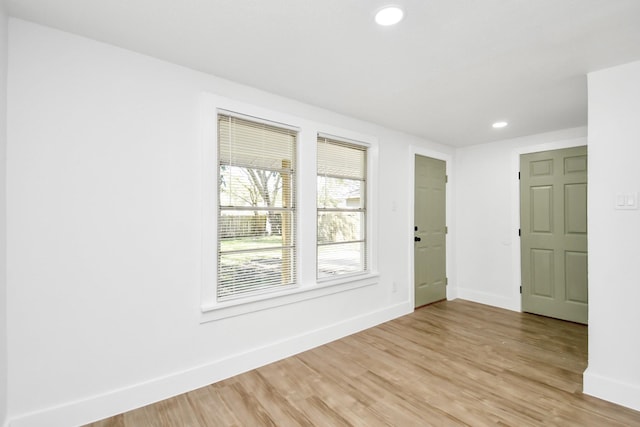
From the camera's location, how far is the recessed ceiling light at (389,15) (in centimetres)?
161

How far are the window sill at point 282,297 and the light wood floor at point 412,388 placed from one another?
0.51 metres

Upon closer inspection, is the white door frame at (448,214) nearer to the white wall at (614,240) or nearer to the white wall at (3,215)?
the white wall at (614,240)

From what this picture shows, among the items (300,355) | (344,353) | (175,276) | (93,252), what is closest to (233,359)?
(300,355)

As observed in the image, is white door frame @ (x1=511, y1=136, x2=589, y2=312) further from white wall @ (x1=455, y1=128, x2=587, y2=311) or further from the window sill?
the window sill

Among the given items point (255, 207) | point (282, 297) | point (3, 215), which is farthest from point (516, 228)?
point (3, 215)

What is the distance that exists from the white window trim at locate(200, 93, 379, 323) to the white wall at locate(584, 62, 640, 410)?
1934 millimetres

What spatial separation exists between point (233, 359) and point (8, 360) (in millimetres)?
1342

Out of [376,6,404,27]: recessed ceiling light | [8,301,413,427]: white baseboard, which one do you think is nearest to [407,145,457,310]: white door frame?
[8,301,413,427]: white baseboard

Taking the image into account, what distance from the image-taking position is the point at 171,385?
2.19m

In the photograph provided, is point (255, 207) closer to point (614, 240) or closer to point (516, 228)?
point (614, 240)

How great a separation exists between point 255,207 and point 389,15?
→ 1715mm

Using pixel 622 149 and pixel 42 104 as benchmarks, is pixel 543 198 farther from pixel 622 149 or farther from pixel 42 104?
pixel 42 104

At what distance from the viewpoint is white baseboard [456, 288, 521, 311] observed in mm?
4238

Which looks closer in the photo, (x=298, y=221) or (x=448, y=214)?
(x=298, y=221)
